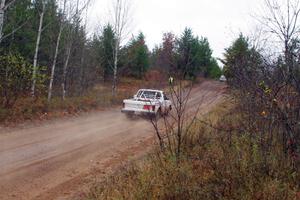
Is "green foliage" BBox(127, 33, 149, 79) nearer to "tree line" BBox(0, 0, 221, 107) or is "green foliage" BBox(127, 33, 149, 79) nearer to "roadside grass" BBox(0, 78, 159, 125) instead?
"tree line" BBox(0, 0, 221, 107)

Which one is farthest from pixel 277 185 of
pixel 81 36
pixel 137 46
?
pixel 137 46

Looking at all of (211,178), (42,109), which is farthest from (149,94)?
(211,178)

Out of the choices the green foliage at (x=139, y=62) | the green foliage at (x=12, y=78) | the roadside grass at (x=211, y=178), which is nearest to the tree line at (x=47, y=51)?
the green foliage at (x=12, y=78)

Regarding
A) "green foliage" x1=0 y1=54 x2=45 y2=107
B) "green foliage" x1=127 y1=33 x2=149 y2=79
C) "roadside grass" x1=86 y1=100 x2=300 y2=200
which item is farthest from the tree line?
"green foliage" x1=127 y1=33 x2=149 y2=79

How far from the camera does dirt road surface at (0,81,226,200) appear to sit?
20.4ft

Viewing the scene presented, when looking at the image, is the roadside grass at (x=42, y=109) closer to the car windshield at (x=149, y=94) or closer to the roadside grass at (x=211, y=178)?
the car windshield at (x=149, y=94)

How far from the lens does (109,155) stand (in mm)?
8906

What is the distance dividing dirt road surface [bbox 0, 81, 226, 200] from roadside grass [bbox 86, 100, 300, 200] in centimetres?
100

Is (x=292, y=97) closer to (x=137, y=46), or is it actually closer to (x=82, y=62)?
(x=82, y=62)

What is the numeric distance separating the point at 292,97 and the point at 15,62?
37.9 feet

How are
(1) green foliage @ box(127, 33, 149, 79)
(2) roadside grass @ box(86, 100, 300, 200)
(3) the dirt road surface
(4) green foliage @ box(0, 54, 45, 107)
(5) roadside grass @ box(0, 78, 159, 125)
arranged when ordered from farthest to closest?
(1) green foliage @ box(127, 33, 149, 79) → (4) green foliage @ box(0, 54, 45, 107) → (5) roadside grass @ box(0, 78, 159, 125) → (3) the dirt road surface → (2) roadside grass @ box(86, 100, 300, 200)

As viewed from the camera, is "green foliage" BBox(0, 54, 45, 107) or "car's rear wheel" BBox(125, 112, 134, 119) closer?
"green foliage" BBox(0, 54, 45, 107)

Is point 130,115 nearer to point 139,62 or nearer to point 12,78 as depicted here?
point 12,78

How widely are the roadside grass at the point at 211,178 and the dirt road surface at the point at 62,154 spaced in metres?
1.00
